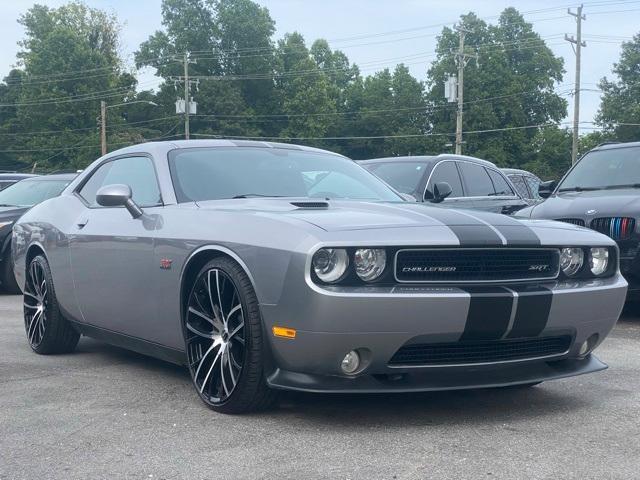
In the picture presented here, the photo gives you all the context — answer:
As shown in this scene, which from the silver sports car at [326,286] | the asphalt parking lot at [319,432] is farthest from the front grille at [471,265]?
the asphalt parking lot at [319,432]

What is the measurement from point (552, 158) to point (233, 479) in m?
65.5

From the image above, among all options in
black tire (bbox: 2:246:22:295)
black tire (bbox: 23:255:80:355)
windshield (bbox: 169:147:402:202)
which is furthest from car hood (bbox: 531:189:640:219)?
black tire (bbox: 2:246:22:295)

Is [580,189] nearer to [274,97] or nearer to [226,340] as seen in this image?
[226,340]

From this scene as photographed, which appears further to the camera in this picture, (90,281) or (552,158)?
(552,158)

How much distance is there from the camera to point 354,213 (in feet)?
15.1

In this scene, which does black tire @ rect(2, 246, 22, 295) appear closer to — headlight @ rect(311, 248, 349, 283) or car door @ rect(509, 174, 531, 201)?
headlight @ rect(311, 248, 349, 283)

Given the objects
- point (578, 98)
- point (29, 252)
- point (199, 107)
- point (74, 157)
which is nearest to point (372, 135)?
point (199, 107)

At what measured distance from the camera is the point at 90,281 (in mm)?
5816

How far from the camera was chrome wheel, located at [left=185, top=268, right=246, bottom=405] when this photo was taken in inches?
175

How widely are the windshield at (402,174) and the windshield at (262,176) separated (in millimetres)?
4437

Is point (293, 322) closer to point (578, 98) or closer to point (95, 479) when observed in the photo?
point (95, 479)

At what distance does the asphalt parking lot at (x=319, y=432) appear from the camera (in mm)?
3676

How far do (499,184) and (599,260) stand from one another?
7150 millimetres

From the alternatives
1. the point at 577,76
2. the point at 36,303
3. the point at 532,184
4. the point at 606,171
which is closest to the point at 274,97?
the point at 577,76
